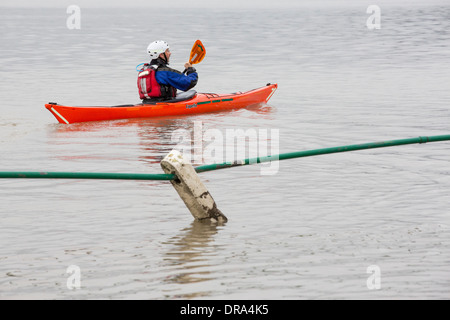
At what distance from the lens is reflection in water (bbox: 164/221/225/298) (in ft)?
17.3

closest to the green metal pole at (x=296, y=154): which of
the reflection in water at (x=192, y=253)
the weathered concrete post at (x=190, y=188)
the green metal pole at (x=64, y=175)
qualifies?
the weathered concrete post at (x=190, y=188)

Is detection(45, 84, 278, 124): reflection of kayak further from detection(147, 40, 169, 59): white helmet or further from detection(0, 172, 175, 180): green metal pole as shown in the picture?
detection(0, 172, 175, 180): green metal pole

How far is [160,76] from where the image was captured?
12125mm

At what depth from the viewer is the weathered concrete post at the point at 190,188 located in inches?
241

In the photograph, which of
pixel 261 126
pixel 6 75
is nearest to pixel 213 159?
pixel 261 126

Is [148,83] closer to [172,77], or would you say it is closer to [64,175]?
[172,77]

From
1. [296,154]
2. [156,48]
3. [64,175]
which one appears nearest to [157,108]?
[156,48]

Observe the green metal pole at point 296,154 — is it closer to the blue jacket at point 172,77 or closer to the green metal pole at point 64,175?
the green metal pole at point 64,175

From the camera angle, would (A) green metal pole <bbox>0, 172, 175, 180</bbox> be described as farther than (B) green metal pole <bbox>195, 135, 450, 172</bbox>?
No

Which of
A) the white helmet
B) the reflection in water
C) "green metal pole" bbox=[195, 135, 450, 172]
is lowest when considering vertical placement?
the reflection in water

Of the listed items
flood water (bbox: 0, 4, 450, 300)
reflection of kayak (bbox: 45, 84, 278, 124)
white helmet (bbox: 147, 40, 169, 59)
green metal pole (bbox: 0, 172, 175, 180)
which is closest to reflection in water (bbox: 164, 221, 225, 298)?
flood water (bbox: 0, 4, 450, 300)

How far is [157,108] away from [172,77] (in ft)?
2.14

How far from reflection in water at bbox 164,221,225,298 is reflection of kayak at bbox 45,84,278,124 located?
5.93 m
